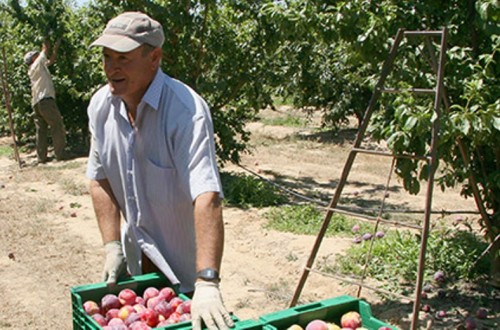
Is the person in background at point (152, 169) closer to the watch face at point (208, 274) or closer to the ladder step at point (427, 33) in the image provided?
the watch face at point (208, 274)

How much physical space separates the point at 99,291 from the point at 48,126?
10.2 meters

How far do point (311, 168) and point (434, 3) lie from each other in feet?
21.3

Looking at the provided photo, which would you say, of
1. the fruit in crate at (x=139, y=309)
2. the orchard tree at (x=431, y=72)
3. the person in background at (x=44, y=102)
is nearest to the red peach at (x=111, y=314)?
the fruit in crate at (x=139, y=309)

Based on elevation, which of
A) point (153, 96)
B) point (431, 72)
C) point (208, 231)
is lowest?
point (208, 231)

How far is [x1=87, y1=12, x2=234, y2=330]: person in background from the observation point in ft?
8.03

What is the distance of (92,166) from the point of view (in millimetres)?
2971

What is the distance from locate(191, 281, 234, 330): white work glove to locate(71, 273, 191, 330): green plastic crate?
5cm

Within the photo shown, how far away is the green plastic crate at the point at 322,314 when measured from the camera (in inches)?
89.4

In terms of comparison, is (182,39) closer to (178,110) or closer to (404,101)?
(404,101)

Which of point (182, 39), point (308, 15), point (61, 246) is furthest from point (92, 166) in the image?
point (182, 39)

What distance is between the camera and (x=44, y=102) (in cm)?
1153

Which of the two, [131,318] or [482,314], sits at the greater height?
A: [131,318]

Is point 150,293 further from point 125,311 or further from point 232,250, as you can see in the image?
point 232,250

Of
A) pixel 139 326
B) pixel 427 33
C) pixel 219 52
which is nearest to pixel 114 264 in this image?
pixel 139 326
